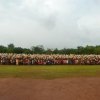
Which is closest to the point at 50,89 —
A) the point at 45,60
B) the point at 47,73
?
the point at 47,73

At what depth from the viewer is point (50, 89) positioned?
60.1 ft

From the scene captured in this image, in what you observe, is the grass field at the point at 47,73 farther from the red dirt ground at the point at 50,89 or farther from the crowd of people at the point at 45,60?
the crowd of people at the point at 45,60

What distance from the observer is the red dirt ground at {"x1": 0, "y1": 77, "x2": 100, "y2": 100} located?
55.9ft

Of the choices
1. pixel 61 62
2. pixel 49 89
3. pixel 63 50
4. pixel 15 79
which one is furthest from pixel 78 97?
pixel 63 50

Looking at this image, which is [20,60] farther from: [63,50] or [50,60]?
[63,50]

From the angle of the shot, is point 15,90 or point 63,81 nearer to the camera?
point 15,90

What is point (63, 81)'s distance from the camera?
66.7ft

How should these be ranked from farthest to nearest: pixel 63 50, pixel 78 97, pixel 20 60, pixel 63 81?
pixel 63 50
pixel 20 60
pixel 63 81
pixel 78 97

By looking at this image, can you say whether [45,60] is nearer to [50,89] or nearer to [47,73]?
[47,73]

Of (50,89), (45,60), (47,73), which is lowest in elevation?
(50,89)

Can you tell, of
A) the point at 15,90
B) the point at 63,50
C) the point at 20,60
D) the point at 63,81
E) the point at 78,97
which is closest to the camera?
the point at 78,97

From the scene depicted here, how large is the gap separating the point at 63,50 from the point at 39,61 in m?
28.9

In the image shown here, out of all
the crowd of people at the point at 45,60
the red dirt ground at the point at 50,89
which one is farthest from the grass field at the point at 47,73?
the crowd of people at the point at 45,60

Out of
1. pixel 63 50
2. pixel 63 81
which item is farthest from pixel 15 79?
pixel 63 50
